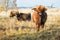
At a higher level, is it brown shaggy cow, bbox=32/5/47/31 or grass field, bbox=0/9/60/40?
brown shaggy cow, bbox=32/5/47/31

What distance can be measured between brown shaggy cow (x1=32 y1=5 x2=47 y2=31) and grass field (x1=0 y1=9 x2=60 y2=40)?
5 centimetres

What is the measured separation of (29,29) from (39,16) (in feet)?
0.73

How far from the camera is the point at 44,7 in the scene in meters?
2.12

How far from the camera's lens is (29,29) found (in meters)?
2.09

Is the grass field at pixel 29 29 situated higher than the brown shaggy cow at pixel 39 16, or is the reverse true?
the brown shaggy cow at pixel 39 16

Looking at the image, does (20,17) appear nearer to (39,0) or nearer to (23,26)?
(23,26)

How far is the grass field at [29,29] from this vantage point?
6.72 ft

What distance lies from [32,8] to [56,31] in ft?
1.36

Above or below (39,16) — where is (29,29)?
below

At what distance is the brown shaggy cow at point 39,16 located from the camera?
2.10m

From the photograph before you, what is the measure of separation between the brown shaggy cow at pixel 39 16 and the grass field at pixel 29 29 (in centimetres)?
5

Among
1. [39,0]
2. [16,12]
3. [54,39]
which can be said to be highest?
[39,0]

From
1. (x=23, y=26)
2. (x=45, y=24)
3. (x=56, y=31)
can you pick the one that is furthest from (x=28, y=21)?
(x=56, y=31)

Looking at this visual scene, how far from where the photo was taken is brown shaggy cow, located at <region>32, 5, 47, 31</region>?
2.10 m
